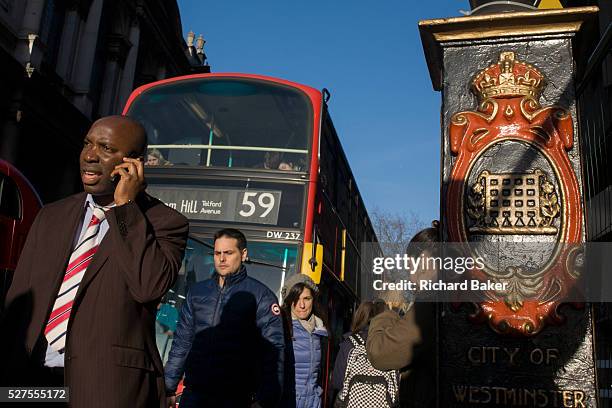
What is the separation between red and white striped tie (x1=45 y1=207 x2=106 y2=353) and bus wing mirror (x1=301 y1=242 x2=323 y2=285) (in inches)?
172

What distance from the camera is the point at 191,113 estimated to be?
734 cm

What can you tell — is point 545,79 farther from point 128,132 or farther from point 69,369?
point 69,369

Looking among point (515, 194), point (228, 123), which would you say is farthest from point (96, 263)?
point (228, 123)

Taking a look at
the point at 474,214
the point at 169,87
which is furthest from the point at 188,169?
the point at 474,214

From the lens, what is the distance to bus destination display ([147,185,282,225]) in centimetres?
639

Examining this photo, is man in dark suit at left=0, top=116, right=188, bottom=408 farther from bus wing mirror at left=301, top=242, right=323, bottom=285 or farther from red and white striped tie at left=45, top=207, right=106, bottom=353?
bus wing mirror at left=301, top=242, right=323, bottom=285

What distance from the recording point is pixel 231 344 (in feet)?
10.9

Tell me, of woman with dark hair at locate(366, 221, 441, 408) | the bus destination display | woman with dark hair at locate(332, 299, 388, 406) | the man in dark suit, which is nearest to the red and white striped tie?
the man in dark suit

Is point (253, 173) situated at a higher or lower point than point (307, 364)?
higher

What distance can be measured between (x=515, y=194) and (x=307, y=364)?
2914 millimetres

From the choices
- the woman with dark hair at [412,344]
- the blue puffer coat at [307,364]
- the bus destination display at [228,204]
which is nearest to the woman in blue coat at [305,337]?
the blue puffer coat at [307,364]

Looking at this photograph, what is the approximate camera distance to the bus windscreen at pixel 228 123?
22.5 ft

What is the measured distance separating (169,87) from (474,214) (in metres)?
6.13

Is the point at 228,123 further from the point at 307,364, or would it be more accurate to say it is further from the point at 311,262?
the point at 307,364
